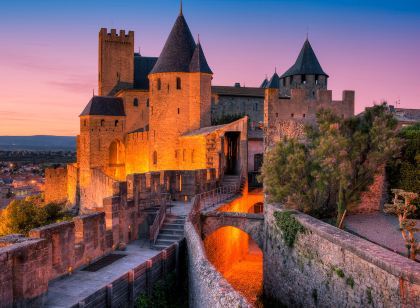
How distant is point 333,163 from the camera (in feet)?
52.2

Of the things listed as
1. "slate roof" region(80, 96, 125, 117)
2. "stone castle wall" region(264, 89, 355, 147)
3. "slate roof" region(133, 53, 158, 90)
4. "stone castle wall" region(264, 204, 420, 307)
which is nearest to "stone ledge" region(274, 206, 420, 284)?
"stone castle wall" region(264, 204, 420, 307)

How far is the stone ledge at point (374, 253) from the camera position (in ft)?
28.8

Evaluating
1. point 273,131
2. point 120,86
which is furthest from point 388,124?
point 120,86

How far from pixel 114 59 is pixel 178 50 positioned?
48.0 feet

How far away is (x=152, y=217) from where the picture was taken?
17125 mm

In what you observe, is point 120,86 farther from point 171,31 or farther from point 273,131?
point 273,131

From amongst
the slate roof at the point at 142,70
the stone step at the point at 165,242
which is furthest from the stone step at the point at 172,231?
the slate roof at the point at 142,70

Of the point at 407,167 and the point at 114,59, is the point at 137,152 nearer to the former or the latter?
the point at 114,59

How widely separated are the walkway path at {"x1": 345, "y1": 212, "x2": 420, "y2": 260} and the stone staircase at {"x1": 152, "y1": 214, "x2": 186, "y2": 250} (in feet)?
19.6

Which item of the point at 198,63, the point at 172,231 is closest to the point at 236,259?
the point at 172,231

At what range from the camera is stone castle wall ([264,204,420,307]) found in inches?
357

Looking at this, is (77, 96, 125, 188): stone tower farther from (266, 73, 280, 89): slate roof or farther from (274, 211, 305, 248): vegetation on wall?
(274, 211, 305, 248): vegetation on wall

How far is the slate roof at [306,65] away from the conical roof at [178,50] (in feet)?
32.6

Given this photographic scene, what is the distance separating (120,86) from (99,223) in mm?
34611
